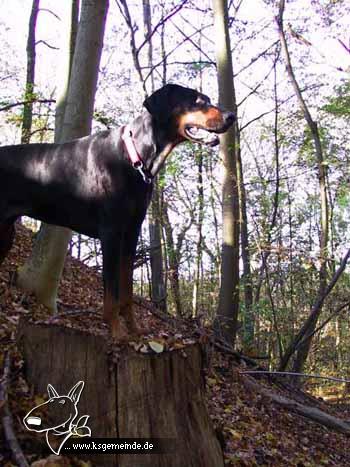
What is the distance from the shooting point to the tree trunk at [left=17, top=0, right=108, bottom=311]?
529 cm

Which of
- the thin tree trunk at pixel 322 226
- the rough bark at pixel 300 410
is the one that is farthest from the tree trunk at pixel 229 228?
the rough bark at pixel 300 410

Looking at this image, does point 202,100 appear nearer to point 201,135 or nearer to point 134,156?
point 201,135

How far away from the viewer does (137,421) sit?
109 inches

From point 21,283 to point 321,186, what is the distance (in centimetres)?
717

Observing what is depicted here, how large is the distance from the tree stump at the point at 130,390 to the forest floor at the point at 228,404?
22cm

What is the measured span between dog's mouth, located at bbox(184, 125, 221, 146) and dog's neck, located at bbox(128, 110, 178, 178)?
0.51 feet

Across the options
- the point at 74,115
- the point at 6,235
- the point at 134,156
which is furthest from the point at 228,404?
the point at 74,115

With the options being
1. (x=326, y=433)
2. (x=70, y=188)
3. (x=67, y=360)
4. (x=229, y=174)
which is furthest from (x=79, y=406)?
(x=229, y=174)

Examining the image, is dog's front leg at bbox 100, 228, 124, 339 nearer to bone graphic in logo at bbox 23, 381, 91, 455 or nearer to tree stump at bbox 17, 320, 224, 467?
tree stump at bbox 17, 320, 224, 467

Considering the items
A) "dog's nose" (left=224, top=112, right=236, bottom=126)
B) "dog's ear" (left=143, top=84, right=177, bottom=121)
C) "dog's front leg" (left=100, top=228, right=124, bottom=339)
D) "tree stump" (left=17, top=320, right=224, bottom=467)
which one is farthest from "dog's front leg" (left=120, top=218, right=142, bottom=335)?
"dog's nose" (left=224, top=112, right=236, bottom=126)

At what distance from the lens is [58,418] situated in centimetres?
284

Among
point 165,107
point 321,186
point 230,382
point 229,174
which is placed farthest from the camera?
point 321,186

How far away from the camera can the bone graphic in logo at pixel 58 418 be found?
9.08ft

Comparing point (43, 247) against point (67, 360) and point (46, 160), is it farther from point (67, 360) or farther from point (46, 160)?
point (67, 360)
